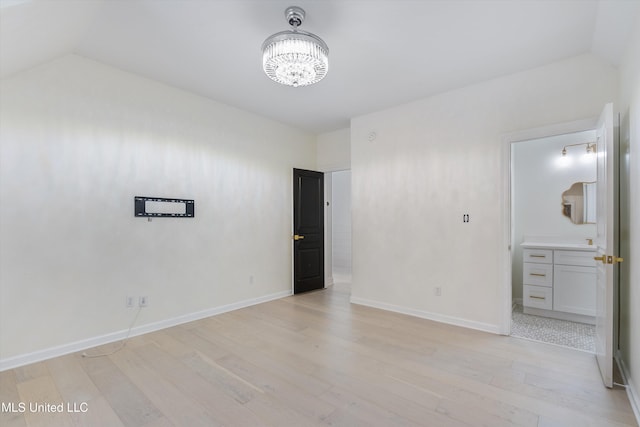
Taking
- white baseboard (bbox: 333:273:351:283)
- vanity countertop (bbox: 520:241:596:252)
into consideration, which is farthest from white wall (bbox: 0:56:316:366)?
vanity countertop (bbox: 520:241:596:252)

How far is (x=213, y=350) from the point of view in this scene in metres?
2.86

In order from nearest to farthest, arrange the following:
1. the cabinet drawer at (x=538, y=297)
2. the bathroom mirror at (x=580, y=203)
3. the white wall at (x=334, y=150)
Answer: the cabinet drawer at (x=538, y=297) → the bathroom mirror at (x=580, y=203) → the white wall at (x=334, y=150)

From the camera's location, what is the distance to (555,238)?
420 centimetres

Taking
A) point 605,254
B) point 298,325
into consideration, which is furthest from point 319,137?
point 605,254

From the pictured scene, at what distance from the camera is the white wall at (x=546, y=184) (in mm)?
4062

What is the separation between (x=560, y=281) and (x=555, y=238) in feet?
2.44

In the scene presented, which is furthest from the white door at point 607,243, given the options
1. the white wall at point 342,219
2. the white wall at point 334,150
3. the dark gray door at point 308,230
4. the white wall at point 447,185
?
the white wall at point 342,219

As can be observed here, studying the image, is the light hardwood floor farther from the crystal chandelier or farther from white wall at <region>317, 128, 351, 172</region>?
white wall at <region>317, 128, 351, 172</region>

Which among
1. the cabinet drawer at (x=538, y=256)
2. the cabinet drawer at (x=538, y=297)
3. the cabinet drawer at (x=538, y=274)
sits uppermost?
the cabinet drawer at (x=538, y=256)

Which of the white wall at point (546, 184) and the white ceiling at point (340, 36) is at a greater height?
the white ceiling at point (340, 36)

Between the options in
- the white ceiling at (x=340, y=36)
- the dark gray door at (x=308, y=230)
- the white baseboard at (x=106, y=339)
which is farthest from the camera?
the dark gray door at (x=308, y=230)

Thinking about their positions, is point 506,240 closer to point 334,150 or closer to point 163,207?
point 334,150

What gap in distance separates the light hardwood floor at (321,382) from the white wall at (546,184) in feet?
6.54

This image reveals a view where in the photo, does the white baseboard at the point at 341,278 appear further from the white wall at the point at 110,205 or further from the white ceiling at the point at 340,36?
the white ceiling at the point at 340,36
